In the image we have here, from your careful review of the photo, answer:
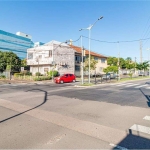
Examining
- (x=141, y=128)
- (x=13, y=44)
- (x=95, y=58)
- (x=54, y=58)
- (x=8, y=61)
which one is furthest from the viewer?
(x=13, y=44)

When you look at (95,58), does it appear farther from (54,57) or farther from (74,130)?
(74,130)

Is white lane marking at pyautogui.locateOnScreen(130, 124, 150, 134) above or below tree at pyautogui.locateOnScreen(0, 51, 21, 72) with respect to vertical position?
below

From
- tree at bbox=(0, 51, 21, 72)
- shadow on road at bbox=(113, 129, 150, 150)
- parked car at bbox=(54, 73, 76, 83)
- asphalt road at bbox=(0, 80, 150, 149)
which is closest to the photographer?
shadow on road at bbox=(113, 129, 150, 150)

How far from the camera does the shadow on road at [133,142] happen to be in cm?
382

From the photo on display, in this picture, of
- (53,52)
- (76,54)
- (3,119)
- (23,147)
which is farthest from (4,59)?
(23,147)

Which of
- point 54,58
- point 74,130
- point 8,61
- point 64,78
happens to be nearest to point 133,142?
point 74,130

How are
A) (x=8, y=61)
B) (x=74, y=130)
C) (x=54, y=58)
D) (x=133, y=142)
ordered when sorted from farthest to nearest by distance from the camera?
(x=8, y=61)
(x=54, y=58)
(x=74, y=130)
(x=133, y=142)

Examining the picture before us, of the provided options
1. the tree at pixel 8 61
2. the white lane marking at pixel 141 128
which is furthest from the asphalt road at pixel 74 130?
the tree at pixel 8 61

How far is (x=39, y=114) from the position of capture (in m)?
6.77

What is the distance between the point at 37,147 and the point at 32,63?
1486 inches

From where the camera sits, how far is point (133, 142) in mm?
4090

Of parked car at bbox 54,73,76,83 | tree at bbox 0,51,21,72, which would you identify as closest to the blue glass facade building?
tree at bbox 0,51,21,72

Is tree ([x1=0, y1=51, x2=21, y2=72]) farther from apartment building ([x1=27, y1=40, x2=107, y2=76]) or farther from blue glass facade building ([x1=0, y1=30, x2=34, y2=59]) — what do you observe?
blue glass facade building ([x1=0, y1=30, x2=34, y2=59])

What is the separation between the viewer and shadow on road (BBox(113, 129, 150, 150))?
150 inches
